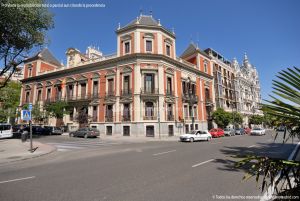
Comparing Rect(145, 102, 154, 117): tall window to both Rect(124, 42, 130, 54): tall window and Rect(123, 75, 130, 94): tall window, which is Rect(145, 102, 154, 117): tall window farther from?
Rect(124, 42, 130, 54): tall window

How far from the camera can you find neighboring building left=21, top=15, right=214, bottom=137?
2831 centimetres

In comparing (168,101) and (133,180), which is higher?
(168,101)

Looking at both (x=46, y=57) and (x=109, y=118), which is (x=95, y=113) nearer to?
(x=109, y=118)

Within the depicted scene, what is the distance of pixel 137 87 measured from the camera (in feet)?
92.8

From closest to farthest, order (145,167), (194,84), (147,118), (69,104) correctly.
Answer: (145,167), (147,118), (69,104), (194,84)

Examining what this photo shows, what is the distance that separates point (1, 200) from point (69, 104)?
31895 millimetres

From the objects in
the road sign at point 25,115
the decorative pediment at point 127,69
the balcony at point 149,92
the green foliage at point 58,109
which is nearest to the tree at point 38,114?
the green foliage at point 58,109

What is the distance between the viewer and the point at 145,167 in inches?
310

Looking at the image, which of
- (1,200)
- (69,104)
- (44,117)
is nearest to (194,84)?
(69,104)

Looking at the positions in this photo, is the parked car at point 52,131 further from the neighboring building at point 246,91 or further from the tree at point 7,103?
the neighboring building at point 246,91

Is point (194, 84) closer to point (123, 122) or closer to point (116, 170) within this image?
point (123, 122)

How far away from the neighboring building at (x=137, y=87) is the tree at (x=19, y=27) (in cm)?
1289

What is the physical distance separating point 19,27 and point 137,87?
15.7m

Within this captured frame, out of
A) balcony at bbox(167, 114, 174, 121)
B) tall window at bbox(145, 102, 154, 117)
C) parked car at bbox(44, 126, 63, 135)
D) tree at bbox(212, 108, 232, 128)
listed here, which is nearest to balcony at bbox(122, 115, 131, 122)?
tall window at bbox(145, 102, 154, 117)
